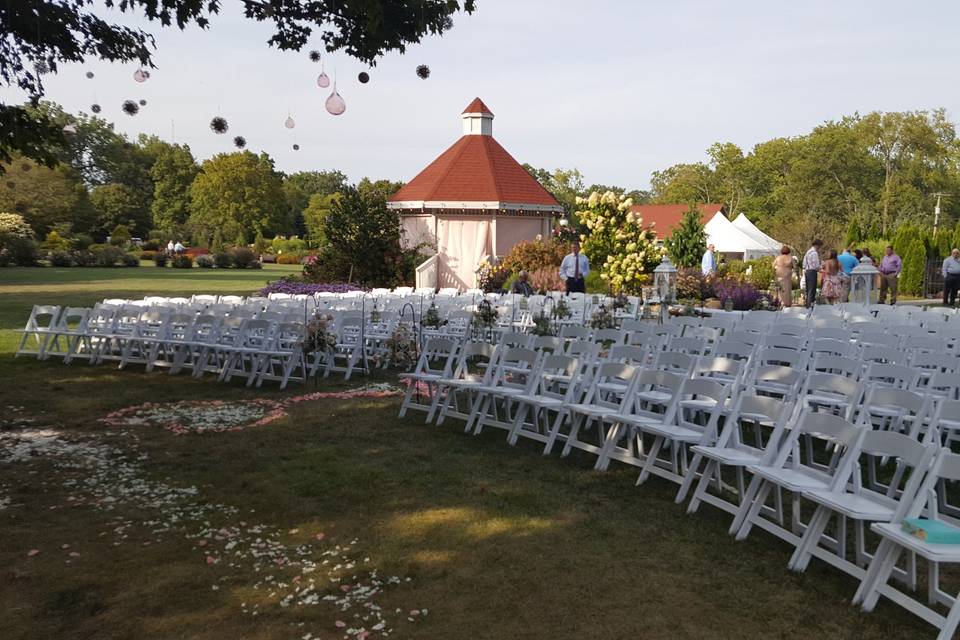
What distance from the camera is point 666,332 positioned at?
10.4 m

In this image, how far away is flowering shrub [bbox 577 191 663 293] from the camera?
2173 cm

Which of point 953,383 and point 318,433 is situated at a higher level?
point 953,383

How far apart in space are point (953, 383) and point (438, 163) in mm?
25225

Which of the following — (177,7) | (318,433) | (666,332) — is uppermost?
(177,7)

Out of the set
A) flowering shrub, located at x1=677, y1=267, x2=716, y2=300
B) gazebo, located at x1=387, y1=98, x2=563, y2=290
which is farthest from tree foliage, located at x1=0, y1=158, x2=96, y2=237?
flowering shrub, located at x1=677, y1=267, x2=716, y2=300

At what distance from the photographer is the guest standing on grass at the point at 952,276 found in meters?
25.6

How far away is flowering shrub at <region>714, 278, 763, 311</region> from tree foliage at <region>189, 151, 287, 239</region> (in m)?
59.0

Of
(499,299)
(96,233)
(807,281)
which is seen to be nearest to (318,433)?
(499,299)

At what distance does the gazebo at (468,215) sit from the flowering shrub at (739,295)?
9883mm

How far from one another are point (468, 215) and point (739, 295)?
38.1 feet

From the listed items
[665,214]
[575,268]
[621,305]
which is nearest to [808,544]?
[621,305]

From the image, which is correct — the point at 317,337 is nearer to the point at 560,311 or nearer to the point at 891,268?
the point at 560,311

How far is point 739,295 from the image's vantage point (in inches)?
736

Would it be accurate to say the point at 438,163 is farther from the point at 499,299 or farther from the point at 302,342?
the point at 302,342
